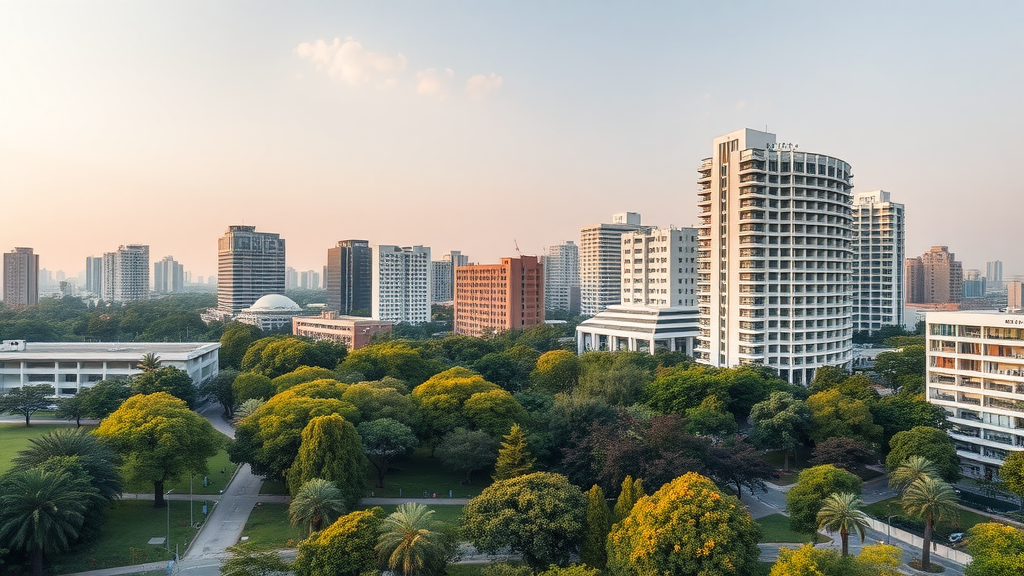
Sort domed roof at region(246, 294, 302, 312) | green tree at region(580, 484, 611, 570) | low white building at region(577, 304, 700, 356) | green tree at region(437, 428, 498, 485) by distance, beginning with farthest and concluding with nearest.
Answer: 1. domed roof at region(246, 294, 302, 312)
2. low white building at region(577, 304, 700, 356)
3. green tree at region(437, 428, 498, 485)
4. green tree at region(580, 484, 611, 570)

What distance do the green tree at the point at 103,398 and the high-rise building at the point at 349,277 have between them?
116782 millimetres

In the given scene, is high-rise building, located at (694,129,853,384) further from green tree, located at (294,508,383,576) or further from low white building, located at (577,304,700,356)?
green tree, located at (294,508,383,576)

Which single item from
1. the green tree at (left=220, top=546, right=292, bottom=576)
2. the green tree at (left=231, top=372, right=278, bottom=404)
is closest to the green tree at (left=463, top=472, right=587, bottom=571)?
the green tree at (left=220, top=546, right=292, bottom=576)

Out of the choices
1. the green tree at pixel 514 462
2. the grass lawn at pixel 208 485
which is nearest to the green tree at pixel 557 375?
the green tree at pixel 514 462

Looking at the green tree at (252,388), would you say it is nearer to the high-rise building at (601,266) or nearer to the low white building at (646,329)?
the low white building at (646,329)

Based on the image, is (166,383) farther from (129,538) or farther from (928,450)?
(928,450)

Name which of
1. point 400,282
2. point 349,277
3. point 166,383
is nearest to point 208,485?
point 166,383

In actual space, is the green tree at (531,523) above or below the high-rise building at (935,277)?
below

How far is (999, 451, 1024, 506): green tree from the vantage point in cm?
3441

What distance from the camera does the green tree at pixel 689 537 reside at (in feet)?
74.9

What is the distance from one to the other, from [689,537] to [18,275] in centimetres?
23445

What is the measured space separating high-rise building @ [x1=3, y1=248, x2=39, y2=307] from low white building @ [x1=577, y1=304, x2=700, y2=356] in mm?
190323

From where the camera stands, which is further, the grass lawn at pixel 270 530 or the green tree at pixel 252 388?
the green tree at pixel 252 388

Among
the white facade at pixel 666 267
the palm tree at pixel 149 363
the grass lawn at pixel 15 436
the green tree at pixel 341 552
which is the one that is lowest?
the grass lawn at pixel 15 436
